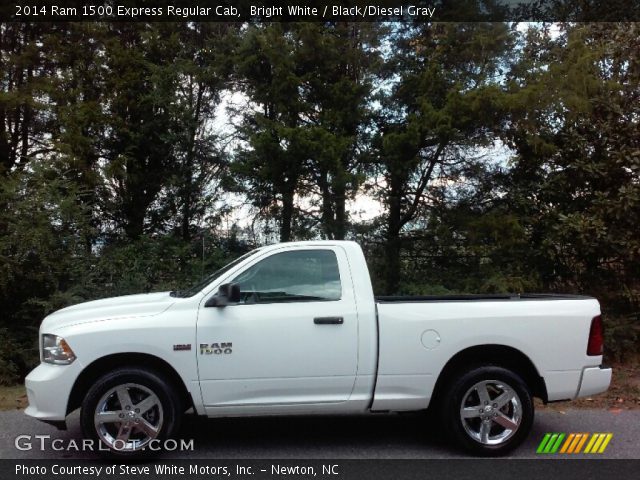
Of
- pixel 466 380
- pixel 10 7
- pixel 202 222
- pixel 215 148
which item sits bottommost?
pixel 466 380

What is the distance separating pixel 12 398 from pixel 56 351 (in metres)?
3.08

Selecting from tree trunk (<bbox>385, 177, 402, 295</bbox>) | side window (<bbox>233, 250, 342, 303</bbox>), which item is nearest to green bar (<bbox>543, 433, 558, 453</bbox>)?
side window (<bbox>233, 250, 342, 303</bbox>)

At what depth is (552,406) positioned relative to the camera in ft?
21.0

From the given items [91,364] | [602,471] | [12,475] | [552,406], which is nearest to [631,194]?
[552,406]

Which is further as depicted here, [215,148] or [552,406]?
[215,148]

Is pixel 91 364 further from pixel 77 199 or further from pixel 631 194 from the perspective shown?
pixel 631 194

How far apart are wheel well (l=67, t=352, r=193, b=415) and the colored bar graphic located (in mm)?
3089

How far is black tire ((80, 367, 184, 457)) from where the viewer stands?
14.7ft

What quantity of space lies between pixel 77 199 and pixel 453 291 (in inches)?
256

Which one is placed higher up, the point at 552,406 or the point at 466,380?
the point at 466,380

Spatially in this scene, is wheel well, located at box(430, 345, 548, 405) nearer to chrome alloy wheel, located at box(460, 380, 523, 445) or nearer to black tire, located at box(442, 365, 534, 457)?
black tire, located at box(442, 365, 534, 457)

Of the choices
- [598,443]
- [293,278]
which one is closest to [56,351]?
[293,278]

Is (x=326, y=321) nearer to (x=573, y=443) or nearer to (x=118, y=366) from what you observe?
(x=118, y=366)

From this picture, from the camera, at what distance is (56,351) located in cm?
454
